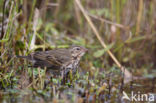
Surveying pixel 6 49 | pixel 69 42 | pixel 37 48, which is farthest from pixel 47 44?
pixel 6 49

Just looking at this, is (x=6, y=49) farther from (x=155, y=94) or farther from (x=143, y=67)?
(x=143, y=67)

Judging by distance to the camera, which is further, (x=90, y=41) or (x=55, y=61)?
(x=90, y=41)

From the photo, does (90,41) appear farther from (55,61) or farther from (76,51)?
(55,61)

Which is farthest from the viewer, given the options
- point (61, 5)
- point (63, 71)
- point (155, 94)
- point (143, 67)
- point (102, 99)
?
point (61, 5)

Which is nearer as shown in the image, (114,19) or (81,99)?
(81,99)

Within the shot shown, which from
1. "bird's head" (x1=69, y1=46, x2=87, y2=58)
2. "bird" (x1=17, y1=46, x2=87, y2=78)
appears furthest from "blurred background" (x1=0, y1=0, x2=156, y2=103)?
"bird's head" (x1=69, y1=46, x2=87, y2=58)

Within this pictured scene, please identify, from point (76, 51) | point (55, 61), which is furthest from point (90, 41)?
point (55, 61)

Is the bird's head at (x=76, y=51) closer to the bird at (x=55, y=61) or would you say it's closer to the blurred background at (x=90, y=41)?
the bird at (x=55, y=61)

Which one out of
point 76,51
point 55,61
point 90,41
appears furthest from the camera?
point 90,41
